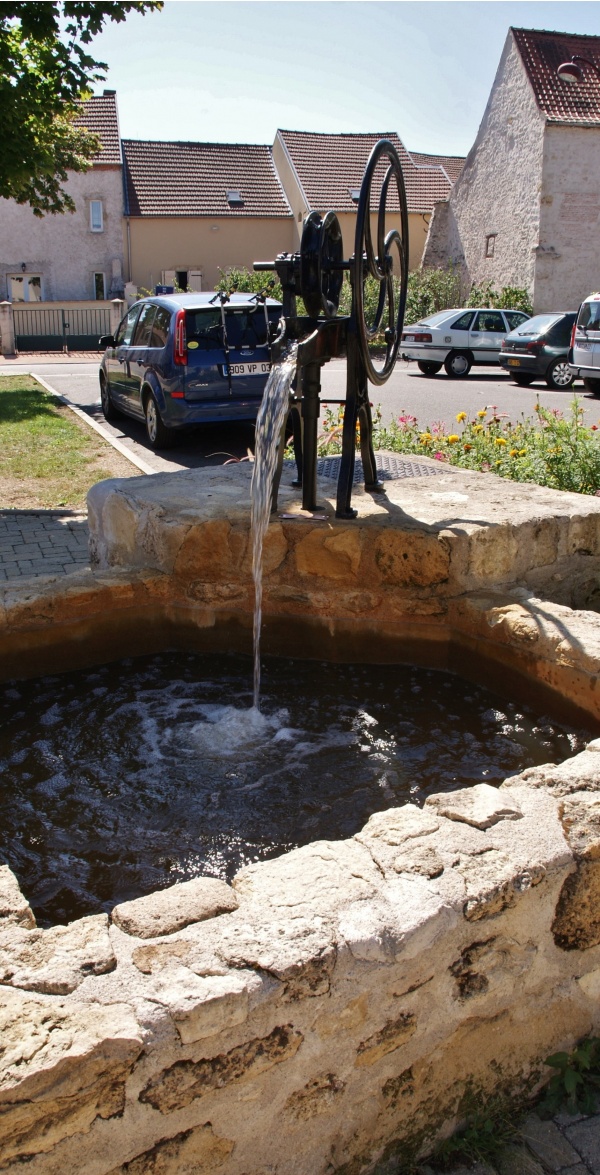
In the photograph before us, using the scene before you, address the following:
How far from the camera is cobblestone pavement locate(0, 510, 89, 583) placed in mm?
6707

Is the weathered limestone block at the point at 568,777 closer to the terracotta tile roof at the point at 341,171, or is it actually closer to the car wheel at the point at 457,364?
the car wheel at the point at 457,364

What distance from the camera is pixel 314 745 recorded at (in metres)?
3.86

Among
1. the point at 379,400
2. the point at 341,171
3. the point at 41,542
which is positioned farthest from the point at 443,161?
the point at 41,542

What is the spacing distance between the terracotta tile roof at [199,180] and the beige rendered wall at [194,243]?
32 centimetres

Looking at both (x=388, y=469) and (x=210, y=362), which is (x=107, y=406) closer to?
(x=210, y=362)

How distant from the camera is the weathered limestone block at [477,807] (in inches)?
95.4

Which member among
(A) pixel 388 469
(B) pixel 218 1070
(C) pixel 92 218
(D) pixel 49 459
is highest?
(C) pixel 92 218

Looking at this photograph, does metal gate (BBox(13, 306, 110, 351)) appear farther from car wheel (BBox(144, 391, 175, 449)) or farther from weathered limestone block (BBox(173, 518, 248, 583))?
weathered limestone block (BBox(173, 518, 248, 583))

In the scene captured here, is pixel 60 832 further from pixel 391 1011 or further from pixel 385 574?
pixel 385 574

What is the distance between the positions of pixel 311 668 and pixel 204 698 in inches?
23.9

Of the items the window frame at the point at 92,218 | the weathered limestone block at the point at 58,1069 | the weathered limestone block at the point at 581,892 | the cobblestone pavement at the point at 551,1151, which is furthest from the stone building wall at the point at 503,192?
the weathered limestone block at the point at 58,1069

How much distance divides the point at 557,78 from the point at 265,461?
26.9m

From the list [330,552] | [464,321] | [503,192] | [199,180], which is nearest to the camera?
[330,552]

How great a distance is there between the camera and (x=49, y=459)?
10570 millimetres
